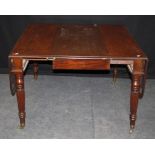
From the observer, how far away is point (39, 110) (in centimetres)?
236

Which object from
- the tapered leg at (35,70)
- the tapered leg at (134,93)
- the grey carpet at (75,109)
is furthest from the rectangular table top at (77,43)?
the grey carpet at (75,109)

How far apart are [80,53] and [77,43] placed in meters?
0.24

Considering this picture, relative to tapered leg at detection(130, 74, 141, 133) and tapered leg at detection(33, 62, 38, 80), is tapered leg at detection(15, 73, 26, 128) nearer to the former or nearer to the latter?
tapered leg at detection(130, 74, 141, 133)

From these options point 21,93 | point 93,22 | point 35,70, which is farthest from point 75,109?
point 93,22

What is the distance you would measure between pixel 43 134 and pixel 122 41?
3.27 ft

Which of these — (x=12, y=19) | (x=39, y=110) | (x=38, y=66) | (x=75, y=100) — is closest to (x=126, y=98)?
(x=75, y=100)

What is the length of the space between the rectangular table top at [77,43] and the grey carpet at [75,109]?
2.18 ft

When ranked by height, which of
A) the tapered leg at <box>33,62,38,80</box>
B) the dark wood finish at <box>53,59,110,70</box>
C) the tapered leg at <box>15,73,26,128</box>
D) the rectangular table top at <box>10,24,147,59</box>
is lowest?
the tapered leg at <box>33,62,38,80</box>

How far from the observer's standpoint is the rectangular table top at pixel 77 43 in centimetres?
179

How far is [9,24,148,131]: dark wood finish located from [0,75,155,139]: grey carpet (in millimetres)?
161

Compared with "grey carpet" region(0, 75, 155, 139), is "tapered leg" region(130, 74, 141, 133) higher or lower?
higher

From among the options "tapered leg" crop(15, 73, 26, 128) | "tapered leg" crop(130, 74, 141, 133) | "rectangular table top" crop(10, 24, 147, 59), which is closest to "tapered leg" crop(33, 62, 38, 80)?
"rectangular table top" crop(10, 24, 147, 59)

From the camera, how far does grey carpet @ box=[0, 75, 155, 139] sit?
2072mm
